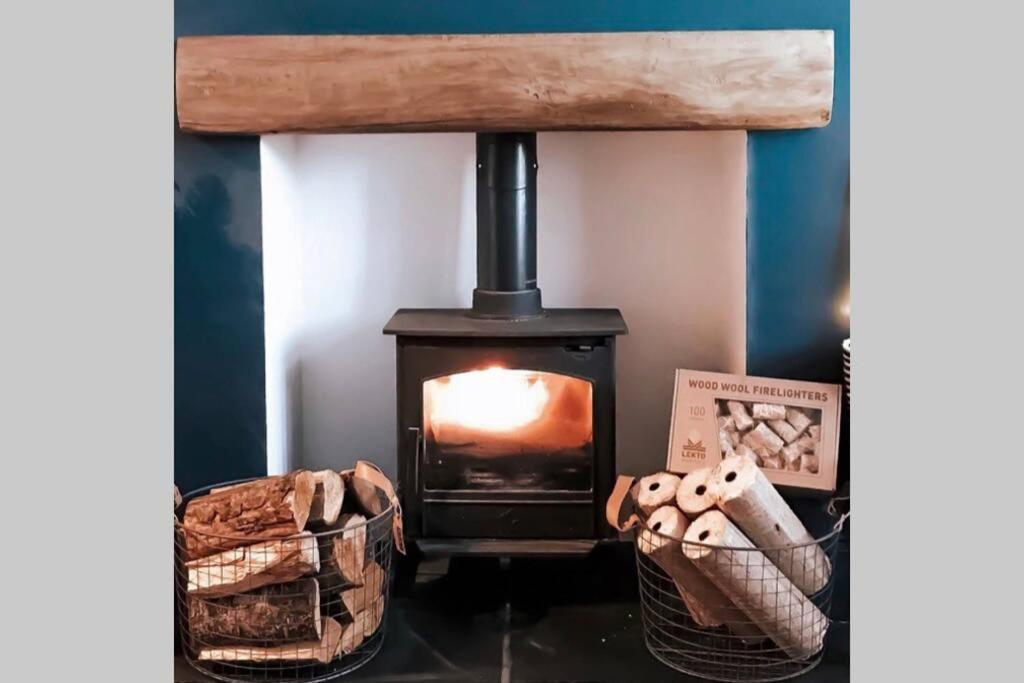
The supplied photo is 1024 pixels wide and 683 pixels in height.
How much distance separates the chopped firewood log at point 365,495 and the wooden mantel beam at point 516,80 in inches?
31.7

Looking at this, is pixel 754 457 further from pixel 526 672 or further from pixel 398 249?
pixel 398 249

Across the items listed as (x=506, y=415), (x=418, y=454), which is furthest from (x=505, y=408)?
(x=418, y=454)

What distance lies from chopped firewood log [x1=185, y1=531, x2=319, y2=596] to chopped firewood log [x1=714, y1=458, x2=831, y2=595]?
0.85 metres

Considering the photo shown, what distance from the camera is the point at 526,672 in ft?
7.91

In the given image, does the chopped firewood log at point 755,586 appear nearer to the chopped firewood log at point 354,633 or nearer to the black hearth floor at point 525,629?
the black hearth floor at point 525,629

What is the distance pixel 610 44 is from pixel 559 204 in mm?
602

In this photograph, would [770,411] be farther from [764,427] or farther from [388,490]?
[388,490]

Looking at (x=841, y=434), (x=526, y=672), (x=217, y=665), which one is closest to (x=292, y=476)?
(x=217, y=665)

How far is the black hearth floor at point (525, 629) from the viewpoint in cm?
241

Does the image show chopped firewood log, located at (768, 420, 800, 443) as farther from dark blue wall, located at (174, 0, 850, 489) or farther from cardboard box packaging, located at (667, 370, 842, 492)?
dark blue wall, located at (174, 0, 850, 489)

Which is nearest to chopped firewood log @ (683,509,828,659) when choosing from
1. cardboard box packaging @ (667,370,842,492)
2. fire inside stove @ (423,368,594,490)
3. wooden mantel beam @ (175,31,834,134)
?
cardboard box packaging @ (667,370,842,492)

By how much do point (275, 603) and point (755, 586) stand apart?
0.98 meters

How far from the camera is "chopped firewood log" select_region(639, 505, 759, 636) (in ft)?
7.82

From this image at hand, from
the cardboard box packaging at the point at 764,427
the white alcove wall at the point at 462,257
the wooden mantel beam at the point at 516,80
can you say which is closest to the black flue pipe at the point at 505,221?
the wooden mantel beam at the point at 516,80
